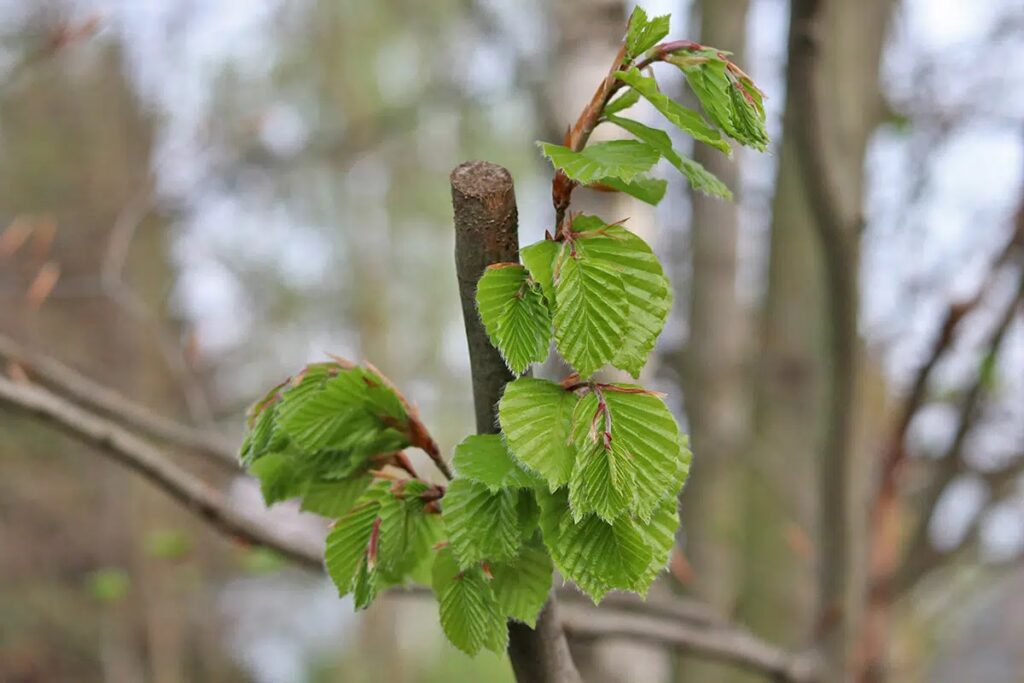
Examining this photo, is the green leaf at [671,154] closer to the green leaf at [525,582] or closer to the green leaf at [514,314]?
the green leaf at [514,314]

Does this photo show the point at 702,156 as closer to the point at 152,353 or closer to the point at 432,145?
the point at 152,353

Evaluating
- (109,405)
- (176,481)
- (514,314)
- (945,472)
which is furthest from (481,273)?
(945,472)

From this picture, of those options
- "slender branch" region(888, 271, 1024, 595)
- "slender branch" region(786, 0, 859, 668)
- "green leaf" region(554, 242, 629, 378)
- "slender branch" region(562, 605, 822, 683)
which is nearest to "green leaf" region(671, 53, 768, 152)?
"green leaf" region(554, 242, 629, 378)

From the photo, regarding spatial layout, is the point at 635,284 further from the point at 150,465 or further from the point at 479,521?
the point at 150,465

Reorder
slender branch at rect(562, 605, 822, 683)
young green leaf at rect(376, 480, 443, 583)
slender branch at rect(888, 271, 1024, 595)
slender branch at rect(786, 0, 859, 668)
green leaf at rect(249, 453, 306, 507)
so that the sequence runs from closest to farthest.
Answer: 1. young green leaf at rect(376, 480, 443, 583)
2. green leaf at rect(249, 453, 306, 507)
3. slender branch at rect(786, 0, 859, 668)
4. slender branch at rect(562, 605, 822, 683)
5. slender branch at rect(888, 271, 1024, 595)

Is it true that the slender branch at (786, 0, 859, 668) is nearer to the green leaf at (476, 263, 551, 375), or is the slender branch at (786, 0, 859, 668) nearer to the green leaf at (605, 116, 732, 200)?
the green leaf at (605, 116, 732, 200)

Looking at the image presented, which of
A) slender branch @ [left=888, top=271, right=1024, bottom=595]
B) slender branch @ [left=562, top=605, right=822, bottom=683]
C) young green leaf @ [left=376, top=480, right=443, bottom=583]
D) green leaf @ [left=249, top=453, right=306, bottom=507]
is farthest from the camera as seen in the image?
slender branch @ [left=888, top=271, right=1024, bottom=595]

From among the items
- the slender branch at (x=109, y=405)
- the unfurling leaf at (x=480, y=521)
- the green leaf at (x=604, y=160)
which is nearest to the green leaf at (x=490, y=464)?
the unfurling leaf at (x=480, y=521)
